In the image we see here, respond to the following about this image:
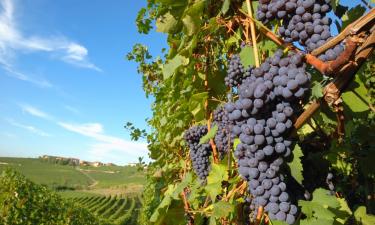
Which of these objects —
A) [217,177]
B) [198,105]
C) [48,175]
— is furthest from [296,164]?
[48,175]

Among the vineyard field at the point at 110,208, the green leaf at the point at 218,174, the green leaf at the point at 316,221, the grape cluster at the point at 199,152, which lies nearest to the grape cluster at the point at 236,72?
the green leaf at the point at 218,174

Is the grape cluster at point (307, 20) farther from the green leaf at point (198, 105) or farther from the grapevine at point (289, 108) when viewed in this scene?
the green leaf at point (198, 105)

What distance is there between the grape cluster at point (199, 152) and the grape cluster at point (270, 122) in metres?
1.59

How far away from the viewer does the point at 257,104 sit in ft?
4.42

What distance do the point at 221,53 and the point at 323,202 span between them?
2.35 m

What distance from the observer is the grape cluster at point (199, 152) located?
306 centimetres

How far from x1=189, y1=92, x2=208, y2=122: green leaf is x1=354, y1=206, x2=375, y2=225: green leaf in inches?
50.8

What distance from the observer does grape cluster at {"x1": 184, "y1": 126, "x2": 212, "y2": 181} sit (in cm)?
306

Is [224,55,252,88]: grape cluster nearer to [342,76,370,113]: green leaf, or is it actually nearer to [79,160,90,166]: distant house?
[342,76,370,113]: green leaf

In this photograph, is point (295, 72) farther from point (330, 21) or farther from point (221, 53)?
point (221, 53)

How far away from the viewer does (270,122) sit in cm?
136

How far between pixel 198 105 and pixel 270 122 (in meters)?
1.52

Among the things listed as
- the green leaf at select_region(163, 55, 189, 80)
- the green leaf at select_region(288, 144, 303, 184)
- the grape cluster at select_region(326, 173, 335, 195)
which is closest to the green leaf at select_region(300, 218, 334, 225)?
the green leaf at select_region(288, 144, 303, 184)

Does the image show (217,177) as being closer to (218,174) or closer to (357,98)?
(218,174)
